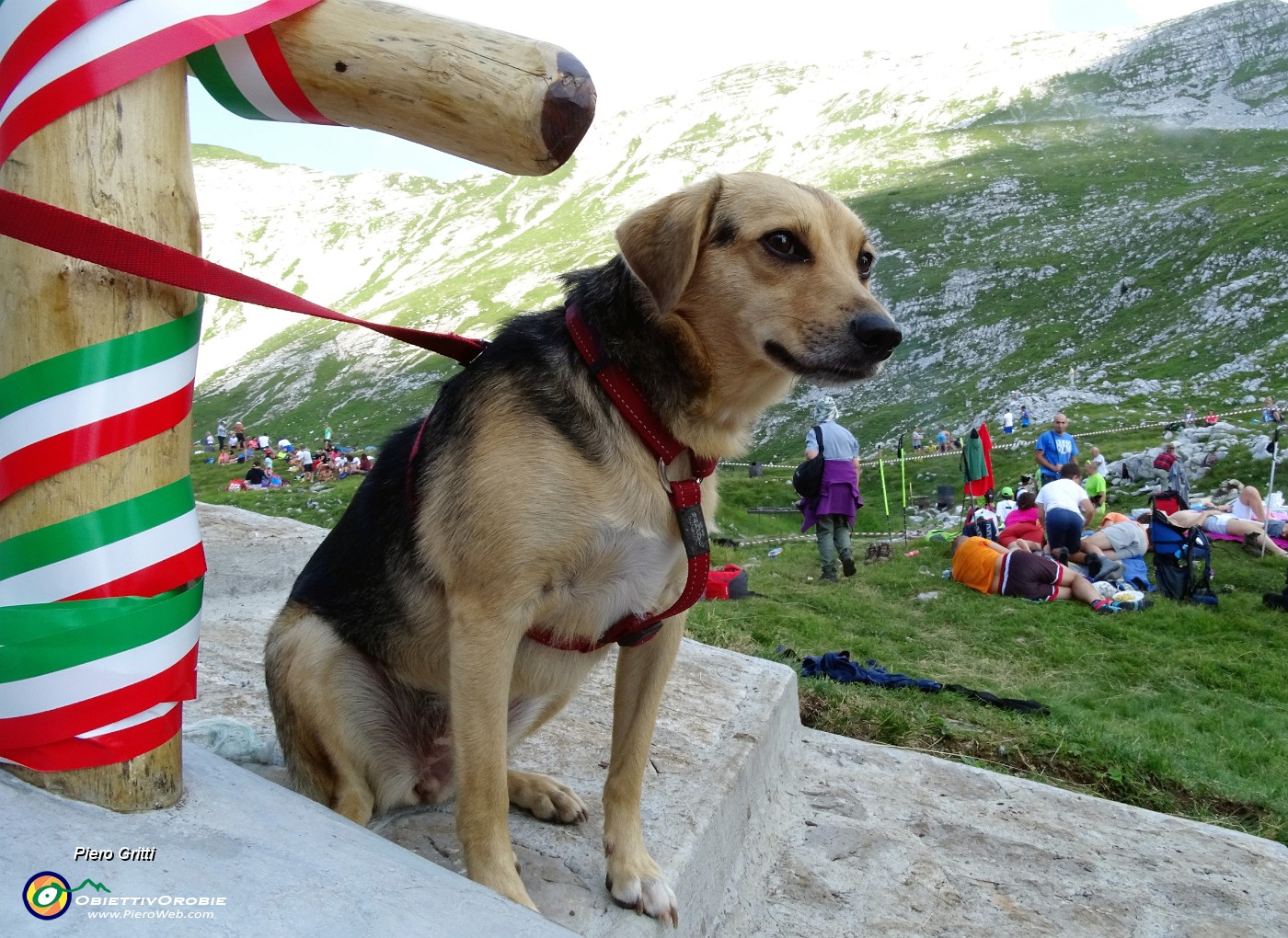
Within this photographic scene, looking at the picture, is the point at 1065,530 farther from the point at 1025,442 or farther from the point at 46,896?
the point at 1025,442

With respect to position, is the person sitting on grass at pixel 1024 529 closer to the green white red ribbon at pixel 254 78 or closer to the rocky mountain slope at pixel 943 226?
the rocky mountain slope at pixel 943 226

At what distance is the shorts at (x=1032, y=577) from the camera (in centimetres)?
1335

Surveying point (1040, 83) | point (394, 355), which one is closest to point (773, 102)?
point (1040, 83)

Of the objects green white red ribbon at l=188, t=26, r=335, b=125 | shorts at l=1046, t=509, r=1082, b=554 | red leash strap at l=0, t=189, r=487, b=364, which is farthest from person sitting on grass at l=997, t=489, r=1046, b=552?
red leash strap at l=0, t=189, r=487, b=364

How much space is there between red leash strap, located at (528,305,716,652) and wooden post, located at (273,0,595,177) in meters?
0.86

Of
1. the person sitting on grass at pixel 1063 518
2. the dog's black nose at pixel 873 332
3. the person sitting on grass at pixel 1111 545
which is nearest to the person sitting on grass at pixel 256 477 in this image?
the person sitting on grass at pixel 1063 518

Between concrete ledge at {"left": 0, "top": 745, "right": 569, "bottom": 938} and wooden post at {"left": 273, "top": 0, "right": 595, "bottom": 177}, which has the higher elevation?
wooden post at {"left": 273, "top": 0, "right": 595, "bottom": 177}

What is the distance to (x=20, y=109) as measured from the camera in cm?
182

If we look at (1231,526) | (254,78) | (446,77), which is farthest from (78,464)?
(1231,526)

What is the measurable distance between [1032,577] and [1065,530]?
6.16 ft

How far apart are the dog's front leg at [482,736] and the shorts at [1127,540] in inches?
562

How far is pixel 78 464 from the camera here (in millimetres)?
1854

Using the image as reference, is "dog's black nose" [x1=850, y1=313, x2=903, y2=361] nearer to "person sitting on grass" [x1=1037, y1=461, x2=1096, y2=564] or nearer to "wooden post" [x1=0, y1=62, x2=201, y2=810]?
"wooden post" [x1=0, y1=62, x2=201, y2=810]

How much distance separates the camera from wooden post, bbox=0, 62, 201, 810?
1.83m
